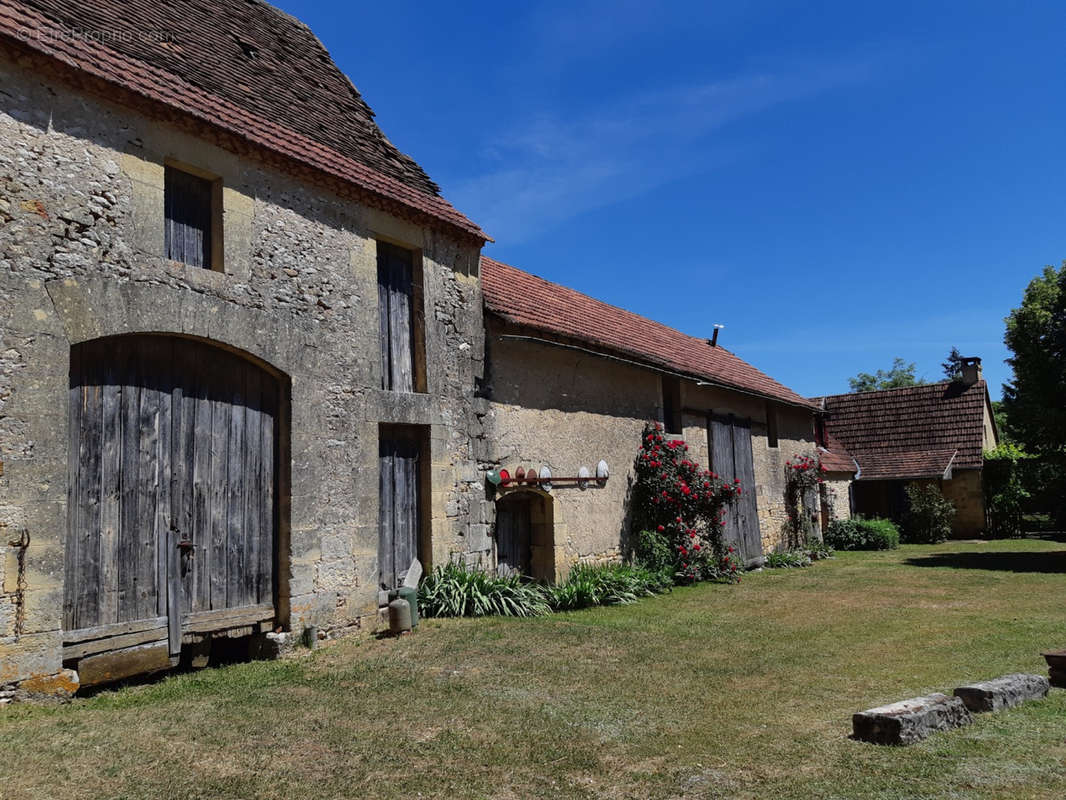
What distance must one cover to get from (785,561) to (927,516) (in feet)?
26.3

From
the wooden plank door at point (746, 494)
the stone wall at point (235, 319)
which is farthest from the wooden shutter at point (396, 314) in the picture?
the wooden plank door at point (746, 494)

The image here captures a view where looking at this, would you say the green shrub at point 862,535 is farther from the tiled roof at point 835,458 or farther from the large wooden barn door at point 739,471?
the large wooden barn door at point 739,471

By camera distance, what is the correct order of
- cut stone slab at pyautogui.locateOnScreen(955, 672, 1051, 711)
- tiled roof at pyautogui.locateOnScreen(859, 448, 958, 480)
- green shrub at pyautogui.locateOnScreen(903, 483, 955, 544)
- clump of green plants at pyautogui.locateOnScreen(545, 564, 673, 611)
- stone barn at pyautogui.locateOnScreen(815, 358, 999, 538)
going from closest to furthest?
cut stone slab at pyautogui.locateOnScreen(955, 672, 1051, 711)
clump of green plants at pyautogui.locateOnScreen(545, 564, 673, 611)
green shrub at pyautogui.locateOnScreen(903, 483, 955, 544)
tiled roof at pyautogui.locateOnScreen(859, 448, 958, 480)
stone barn at pyautogui.locateOnScreen(815, 358, 999, 538)

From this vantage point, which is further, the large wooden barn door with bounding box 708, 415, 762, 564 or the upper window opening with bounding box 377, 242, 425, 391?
the large wooden barn door with bounding box 708, 415, 762, 564

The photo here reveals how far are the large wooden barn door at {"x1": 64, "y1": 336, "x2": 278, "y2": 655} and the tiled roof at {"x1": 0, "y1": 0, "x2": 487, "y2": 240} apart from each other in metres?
2.41

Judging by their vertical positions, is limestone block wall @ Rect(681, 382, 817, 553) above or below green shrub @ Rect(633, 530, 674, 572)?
above

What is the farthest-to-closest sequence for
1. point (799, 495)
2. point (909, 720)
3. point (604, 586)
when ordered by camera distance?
point (799, 495) → point (604, 586) → point (909, 720)

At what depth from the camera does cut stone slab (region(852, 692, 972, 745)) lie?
181 inches

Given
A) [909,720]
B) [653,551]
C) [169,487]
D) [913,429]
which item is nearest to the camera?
[909,720]

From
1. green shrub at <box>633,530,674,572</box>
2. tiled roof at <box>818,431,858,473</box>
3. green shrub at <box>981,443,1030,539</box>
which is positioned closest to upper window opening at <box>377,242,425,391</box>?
green shrub at <box>633,530,674,572</box>

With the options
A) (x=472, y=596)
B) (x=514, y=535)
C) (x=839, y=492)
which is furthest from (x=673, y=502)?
(x=839, y=492)

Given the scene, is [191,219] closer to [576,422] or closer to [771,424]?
[576,422]

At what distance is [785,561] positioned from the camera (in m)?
16.7

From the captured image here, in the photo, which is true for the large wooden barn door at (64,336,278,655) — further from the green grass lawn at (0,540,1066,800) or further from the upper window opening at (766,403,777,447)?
the upper window opening at (766,403,777,447)
